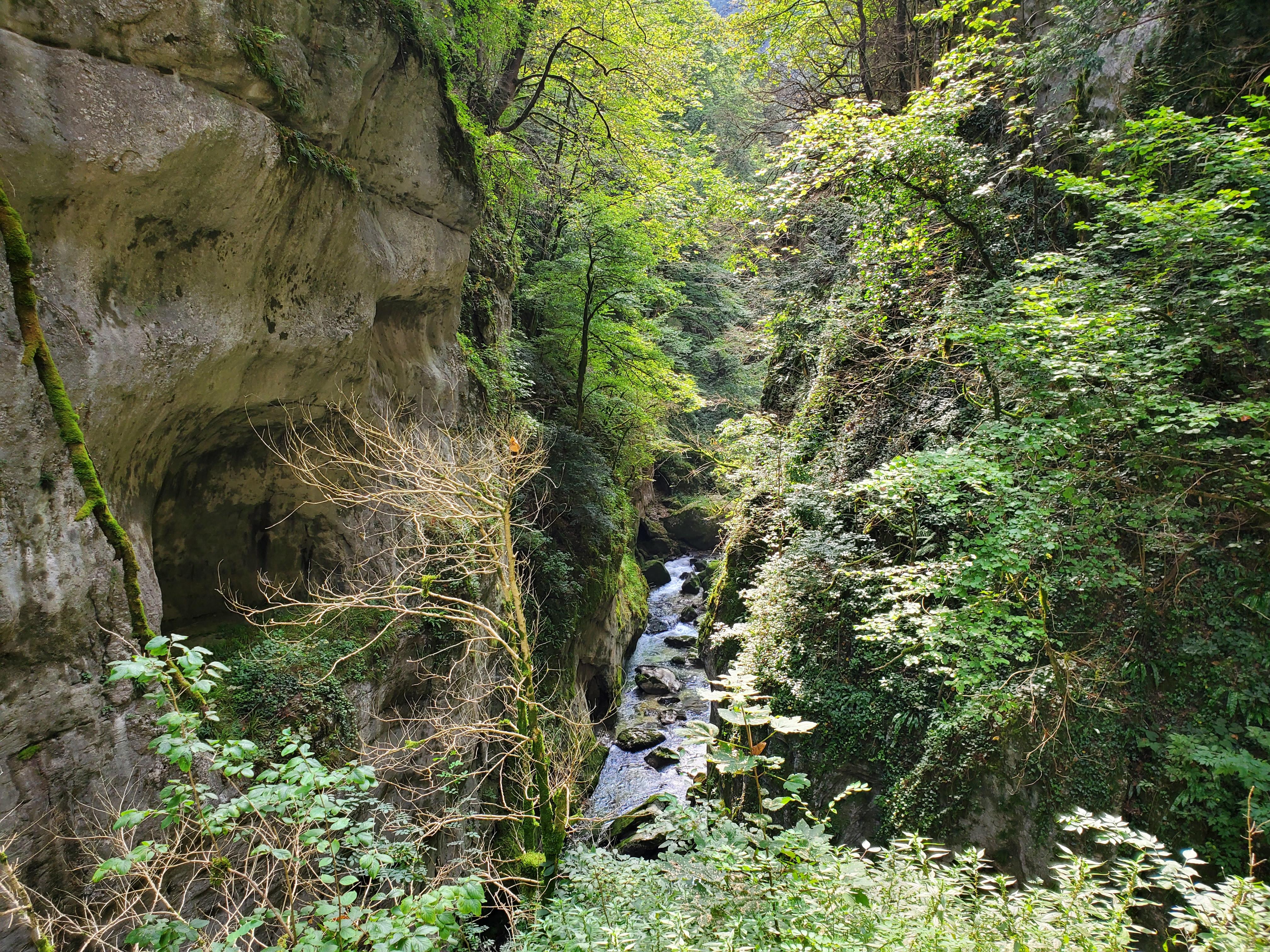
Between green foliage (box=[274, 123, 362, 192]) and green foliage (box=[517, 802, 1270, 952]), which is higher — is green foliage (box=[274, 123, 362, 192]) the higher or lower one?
the higher one

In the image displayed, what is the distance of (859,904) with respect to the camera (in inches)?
106

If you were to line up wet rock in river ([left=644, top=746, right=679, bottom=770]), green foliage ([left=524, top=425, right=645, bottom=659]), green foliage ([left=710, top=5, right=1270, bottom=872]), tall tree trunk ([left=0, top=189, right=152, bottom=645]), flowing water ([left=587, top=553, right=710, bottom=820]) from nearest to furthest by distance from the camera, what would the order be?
tall tree trunk ([left=0, top=189, right=152, bottom=645]) < green foliage ([left=710, top=5, right=1270, bottom=872]) < green foliage ([left=524, top=425, right=645, bottom=659]) < flowing water ([left=587, top=553, right=710, bottom=820]) < wet rock in river ([left=644, top=746, right=679, bottom=770])

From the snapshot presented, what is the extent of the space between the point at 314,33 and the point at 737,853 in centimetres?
730

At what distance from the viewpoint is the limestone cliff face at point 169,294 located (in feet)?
10.9

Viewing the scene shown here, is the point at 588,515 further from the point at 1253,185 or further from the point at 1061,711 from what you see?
the point at 1253,185

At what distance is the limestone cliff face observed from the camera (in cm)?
331

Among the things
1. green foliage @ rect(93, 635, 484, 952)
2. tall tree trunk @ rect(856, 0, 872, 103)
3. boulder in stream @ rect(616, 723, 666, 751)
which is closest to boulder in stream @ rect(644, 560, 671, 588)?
boulder in stream @ rect(616, 723, 666, 751)

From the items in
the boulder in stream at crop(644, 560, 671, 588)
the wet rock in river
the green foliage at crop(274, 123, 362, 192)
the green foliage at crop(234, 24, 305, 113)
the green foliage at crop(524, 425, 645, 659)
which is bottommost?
the wet rock in river

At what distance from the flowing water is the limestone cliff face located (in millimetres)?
4362

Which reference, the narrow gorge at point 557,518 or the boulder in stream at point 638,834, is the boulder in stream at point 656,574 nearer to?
the narrow gorge at point 557,518

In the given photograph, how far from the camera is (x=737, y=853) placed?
292cm

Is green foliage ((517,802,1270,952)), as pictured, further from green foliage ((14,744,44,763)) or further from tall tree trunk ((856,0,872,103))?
tall tree trunk ((856,0,872,103))

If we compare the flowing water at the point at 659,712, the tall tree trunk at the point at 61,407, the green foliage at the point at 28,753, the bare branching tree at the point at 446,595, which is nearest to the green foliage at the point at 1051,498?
the flowing water at the point at 659,712

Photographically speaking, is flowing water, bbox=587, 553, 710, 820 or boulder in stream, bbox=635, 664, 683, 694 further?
boulder in stream, bbox=635, 664, 683, 694
